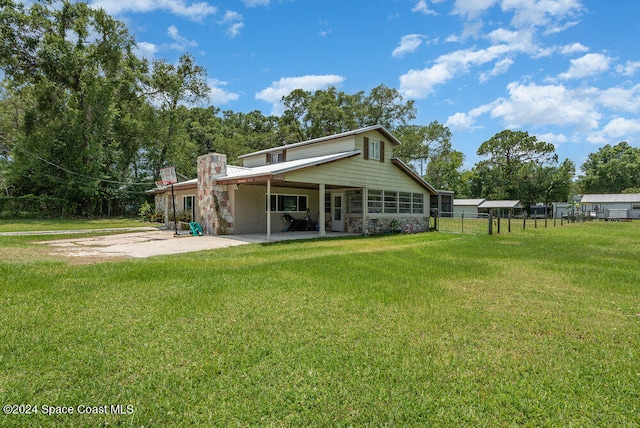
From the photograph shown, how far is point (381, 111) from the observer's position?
119 feet

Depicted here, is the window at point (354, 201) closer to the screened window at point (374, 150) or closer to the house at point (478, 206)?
the screened window at point (374, 150)

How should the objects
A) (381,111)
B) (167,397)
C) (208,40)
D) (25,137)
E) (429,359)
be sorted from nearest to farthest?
(167,397) < (429,359) < (208,40) < (25,137) < (381,111)

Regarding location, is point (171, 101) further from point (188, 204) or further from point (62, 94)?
point (188, 204)

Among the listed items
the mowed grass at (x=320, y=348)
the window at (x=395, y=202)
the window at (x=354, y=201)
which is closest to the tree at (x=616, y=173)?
the window at (x=395, y=202)

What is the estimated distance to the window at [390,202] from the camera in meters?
16.9

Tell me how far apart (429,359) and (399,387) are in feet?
1.97

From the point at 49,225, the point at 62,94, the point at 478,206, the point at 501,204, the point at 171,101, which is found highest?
the point at 171,101

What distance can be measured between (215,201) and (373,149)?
26.1 feet

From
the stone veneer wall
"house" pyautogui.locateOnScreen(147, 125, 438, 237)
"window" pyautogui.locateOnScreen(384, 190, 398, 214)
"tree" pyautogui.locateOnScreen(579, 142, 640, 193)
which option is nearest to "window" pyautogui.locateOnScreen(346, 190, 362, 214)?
"house" pyautogui.locateOnScreen(147, 125, 438, 237)

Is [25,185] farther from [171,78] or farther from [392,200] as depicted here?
[392,200]

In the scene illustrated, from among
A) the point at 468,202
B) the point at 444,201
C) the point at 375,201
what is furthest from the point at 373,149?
the point at 468,202

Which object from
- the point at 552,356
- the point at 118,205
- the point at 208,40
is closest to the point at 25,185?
the point at 118,205

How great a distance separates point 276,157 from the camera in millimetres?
19422

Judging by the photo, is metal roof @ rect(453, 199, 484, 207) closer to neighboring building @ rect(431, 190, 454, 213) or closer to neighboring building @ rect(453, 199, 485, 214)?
neighboring building @ rect(453, 199, 485, 214)
